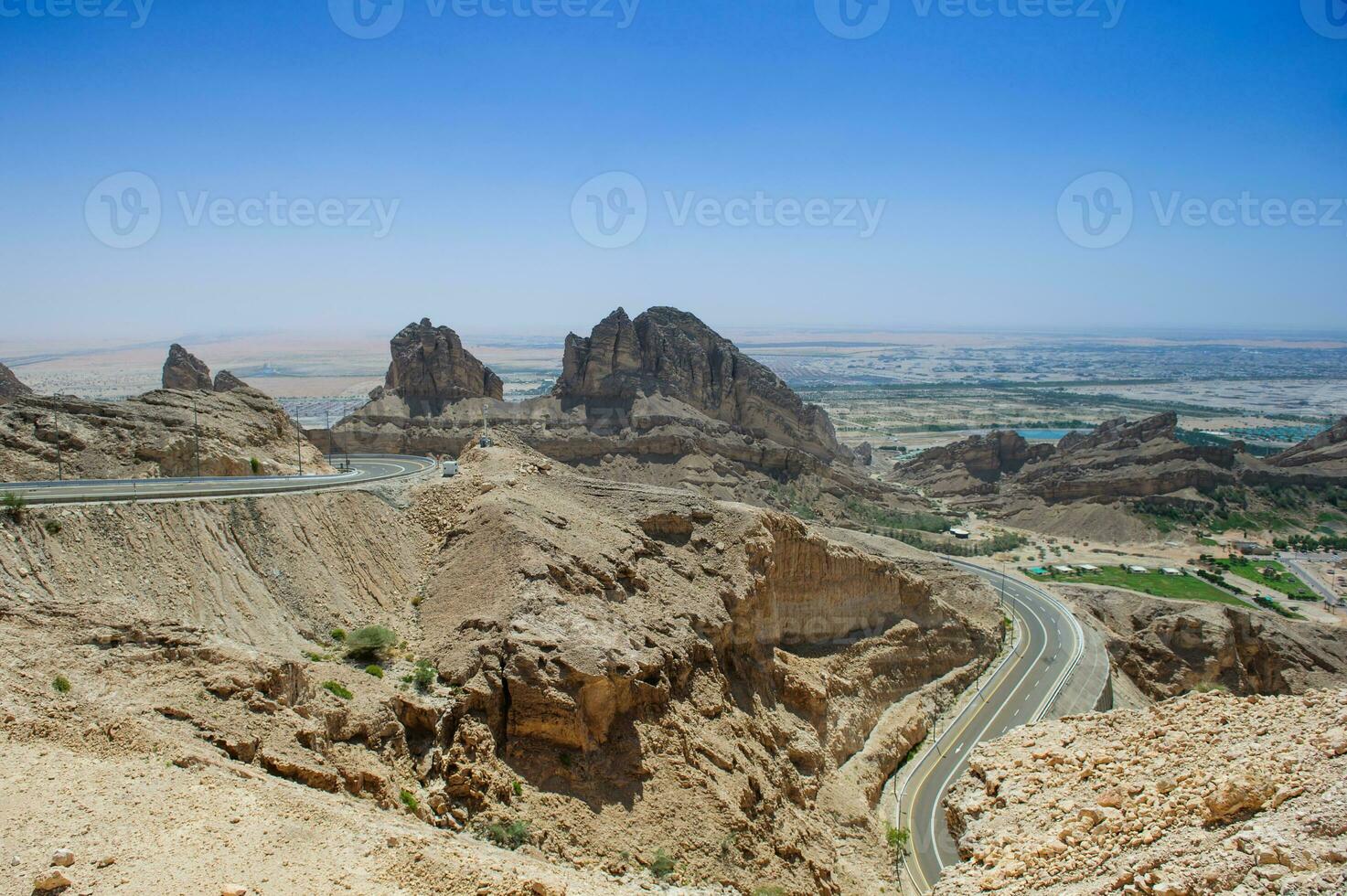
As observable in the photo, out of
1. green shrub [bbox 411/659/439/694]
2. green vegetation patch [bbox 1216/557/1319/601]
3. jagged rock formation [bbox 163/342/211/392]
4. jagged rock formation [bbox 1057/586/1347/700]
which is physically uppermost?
jagged rock formation [bbox 163/342/211/392]

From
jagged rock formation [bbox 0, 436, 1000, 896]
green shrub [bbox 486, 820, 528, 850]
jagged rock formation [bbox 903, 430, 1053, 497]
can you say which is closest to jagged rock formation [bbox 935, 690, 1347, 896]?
jagged rock formation [bbox 0, 436, 1000, 896]

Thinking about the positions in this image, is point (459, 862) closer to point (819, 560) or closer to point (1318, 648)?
point (819, 560)

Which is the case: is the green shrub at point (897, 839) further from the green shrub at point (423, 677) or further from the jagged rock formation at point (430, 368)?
the jagged rock formation at point (430, 368)

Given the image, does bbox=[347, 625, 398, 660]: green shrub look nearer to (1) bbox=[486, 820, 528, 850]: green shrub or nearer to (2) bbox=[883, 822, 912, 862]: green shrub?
(1) bbox=[486, 820, 528, 850]: green shrub

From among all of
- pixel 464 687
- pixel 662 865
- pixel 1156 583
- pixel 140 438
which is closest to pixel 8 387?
pixel 140 438

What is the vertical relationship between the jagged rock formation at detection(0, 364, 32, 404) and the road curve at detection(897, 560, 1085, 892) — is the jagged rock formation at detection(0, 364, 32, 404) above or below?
above

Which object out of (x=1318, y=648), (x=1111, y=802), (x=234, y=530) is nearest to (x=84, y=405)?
(x=234, y=530)
